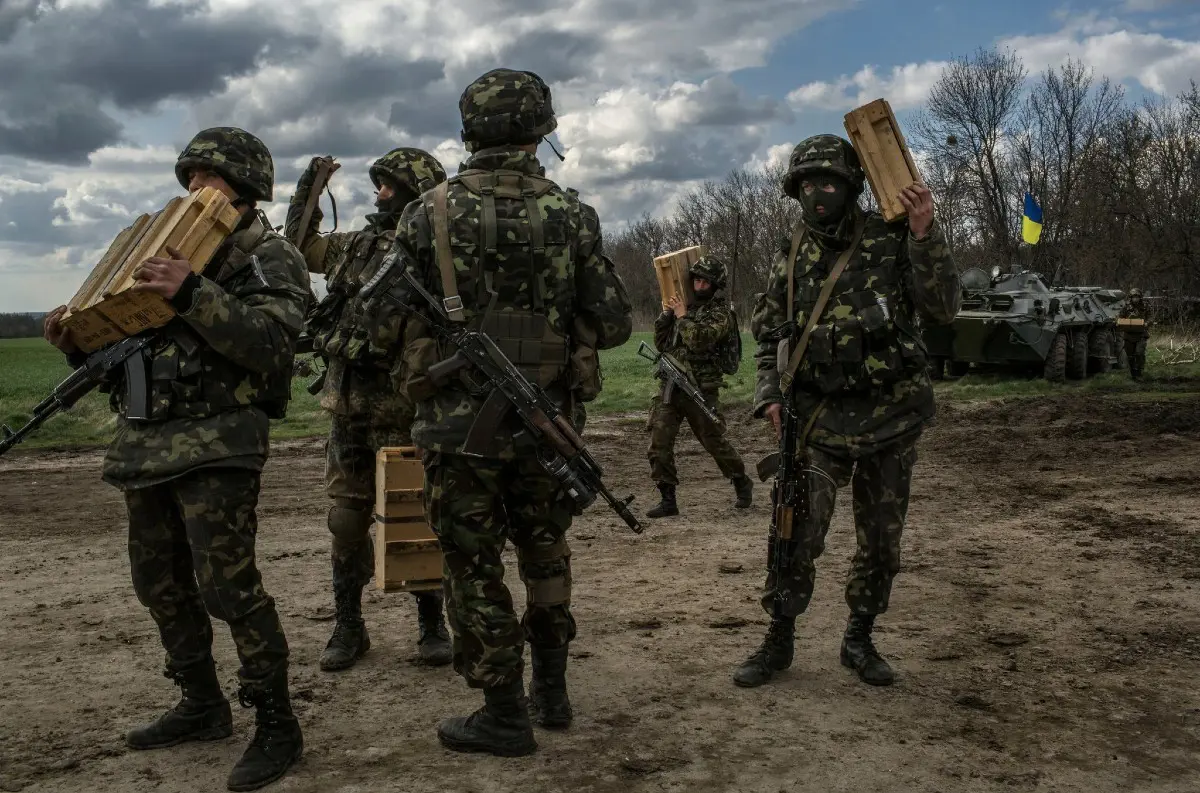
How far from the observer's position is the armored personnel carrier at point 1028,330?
19453 millimetres

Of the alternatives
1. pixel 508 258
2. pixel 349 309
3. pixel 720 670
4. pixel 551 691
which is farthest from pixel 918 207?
pixel 349 309

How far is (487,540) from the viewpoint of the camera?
13.3ft

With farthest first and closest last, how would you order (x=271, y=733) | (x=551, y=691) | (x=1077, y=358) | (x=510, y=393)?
(x=1077, y=358)
(x=551, y=691)
(x=510, y=393)
(x=271, y=733)

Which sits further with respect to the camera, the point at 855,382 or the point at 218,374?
the point at 855,382

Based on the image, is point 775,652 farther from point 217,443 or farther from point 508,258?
point 217,443

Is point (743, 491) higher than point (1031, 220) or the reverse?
the reverse

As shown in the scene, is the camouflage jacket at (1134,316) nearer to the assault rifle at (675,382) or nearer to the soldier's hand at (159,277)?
the assault rifle at (675,382)

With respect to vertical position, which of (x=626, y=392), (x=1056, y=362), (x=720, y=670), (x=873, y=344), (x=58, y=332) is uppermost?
(x=58, y=332)

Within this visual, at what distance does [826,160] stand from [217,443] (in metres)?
2.71

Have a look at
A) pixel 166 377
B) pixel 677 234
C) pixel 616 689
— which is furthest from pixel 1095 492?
pixel 677 234

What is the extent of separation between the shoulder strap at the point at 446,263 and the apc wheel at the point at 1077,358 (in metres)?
18.4

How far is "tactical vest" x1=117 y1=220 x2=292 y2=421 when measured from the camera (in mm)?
3766

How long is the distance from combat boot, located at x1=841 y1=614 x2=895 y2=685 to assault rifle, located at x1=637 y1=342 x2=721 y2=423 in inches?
156

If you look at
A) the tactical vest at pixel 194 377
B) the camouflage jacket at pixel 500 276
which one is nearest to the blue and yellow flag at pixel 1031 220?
the camouflage jacket at pixel 500 276
